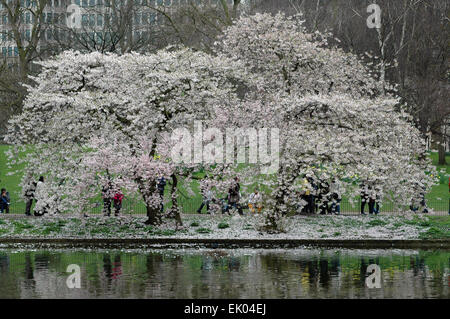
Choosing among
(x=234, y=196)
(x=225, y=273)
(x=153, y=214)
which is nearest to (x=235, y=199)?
(x=234, y=196)

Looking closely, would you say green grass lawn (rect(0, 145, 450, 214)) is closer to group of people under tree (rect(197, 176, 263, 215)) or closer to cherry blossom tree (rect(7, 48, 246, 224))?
group of people under tree (rect(197, 176, 263, 215))

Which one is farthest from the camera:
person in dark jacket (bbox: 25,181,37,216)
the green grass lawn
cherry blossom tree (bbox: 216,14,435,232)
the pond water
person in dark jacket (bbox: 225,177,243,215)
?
the green grass lawn

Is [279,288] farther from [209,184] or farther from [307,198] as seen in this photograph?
[307,198]

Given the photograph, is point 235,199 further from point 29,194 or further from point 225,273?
point 225,273

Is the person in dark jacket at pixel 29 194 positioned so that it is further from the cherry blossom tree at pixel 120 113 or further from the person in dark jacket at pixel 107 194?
the person in dark jacket at pixel 107 194

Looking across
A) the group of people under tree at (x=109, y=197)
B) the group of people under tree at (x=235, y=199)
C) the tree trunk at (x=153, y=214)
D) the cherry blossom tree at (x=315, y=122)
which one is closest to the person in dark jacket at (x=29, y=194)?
the group of people under tree at (x=109, y=197)

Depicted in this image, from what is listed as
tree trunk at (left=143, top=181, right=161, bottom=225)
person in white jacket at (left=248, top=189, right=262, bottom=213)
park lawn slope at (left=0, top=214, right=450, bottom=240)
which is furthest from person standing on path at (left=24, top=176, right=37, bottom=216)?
person in white jacket at (left=248, top=189, right=262, bottom=213)

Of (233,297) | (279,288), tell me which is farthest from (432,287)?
(233,297)

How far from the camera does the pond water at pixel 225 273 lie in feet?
45.9

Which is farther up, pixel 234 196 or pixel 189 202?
pixel 234 196

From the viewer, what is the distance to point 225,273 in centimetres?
1688

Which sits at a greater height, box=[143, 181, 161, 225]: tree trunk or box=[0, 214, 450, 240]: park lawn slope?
box=[143, 181, 161, 225]: tree trunk

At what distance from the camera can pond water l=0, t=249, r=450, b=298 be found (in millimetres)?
13992

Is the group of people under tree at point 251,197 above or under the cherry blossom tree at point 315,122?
under
